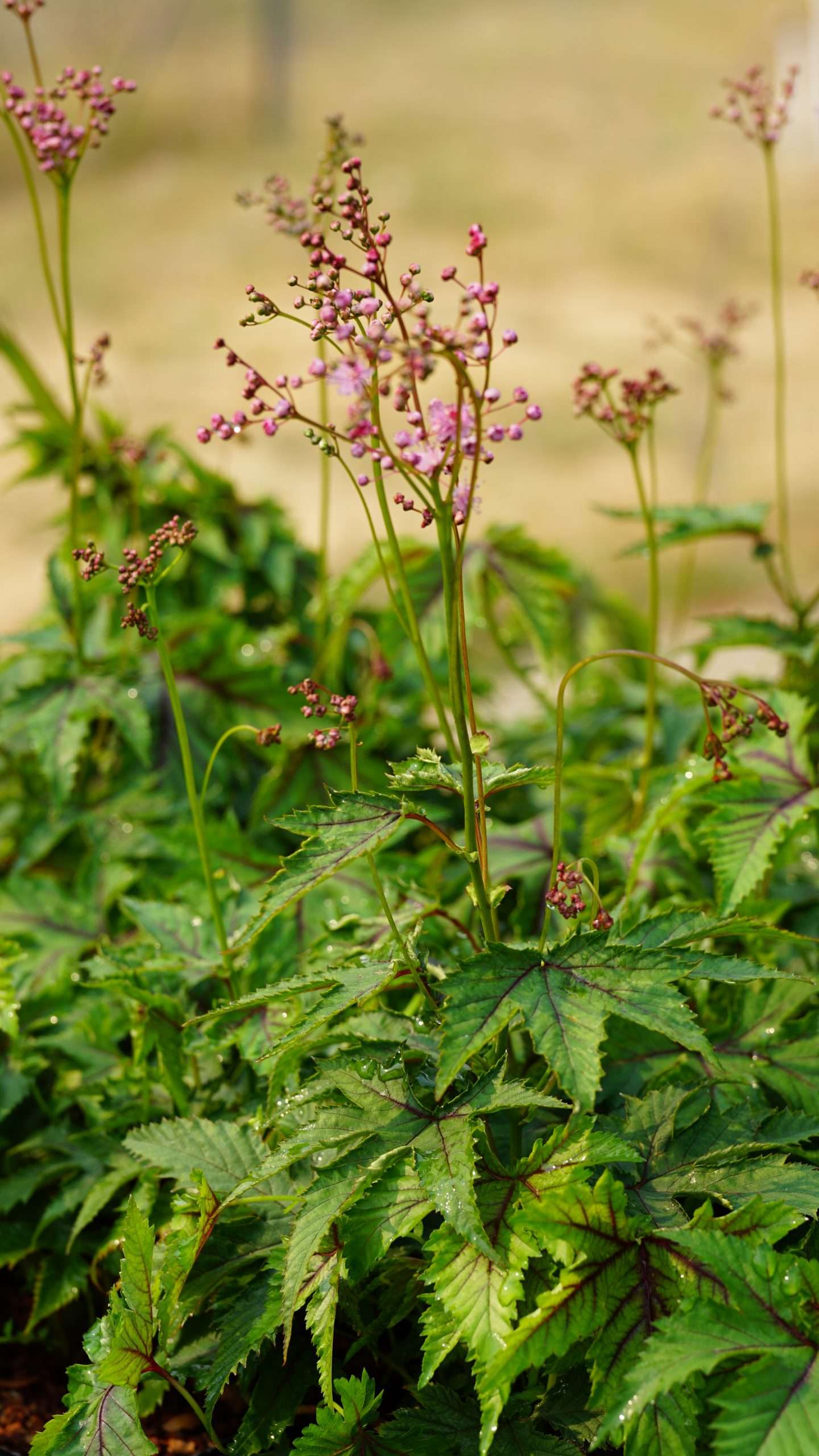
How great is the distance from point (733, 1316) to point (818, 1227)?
1.04ft

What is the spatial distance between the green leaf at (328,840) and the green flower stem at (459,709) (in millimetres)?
73

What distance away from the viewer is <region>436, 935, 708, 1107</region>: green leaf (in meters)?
1.03

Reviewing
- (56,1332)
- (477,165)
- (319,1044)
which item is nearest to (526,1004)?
(319,1044)

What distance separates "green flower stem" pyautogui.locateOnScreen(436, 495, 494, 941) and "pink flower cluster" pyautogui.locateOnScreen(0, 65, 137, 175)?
105 centimetres

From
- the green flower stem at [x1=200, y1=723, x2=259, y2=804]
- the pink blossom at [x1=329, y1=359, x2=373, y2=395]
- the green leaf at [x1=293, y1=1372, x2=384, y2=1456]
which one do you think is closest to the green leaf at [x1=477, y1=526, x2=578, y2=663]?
the green flower stem at [x1=200, y1=723, x2=259, y2=804]

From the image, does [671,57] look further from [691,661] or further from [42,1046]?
[42,1046]

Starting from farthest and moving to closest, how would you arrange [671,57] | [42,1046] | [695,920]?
[671,57]
[42,1046]
[695,920]

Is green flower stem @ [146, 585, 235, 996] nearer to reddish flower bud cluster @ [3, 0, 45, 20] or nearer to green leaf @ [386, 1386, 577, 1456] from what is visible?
green leaf @ [386, 1386, 577, 1456]

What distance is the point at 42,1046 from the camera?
1882 millimetres

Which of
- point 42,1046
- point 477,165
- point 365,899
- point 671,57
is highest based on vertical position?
point 671,57

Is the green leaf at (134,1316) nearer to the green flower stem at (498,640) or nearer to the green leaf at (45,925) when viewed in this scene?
the green leaf at (45,925)

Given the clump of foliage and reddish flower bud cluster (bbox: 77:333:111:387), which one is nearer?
the clump of foliage

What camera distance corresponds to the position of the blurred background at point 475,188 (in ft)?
20.0

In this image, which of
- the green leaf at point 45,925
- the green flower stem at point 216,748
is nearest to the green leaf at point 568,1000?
the green flower stem at point 216,748
